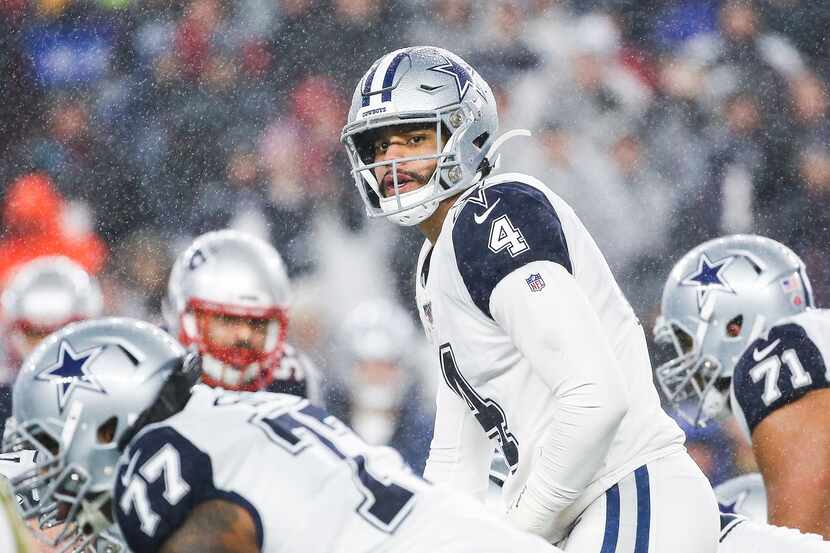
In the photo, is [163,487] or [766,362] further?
[766,362]

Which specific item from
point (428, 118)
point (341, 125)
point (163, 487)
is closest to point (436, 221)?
point (428, 118)

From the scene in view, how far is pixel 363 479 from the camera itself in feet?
7.02

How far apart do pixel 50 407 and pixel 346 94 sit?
6.19m

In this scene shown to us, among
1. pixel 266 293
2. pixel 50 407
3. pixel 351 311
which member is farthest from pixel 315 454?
pixel 351 311

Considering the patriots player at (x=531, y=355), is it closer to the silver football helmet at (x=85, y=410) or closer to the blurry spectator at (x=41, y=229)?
the silver football helmet at (x=85, y=410)

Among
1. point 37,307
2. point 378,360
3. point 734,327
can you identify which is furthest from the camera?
point 378,360

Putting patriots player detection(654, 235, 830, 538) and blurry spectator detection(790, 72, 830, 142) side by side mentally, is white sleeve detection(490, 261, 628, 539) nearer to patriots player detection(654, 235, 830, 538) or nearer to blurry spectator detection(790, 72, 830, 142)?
patriots player detection(654, 235, 830, 538)

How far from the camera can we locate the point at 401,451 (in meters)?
6.69

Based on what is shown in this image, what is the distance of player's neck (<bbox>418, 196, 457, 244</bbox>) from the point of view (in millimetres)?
2945

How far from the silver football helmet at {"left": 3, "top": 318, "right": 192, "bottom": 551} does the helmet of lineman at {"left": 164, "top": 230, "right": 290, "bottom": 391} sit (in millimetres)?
1815

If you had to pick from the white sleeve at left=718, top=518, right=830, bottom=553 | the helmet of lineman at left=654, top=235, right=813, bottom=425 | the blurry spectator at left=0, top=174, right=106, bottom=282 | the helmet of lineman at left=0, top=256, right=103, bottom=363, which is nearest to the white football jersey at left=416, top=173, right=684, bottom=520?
the white sleeve at left=718, top=518, right=830, bottom=553

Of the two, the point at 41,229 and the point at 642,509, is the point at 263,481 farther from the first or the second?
the point at 41,229

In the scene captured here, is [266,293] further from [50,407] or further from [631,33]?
[631,33]

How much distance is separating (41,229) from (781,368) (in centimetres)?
564
